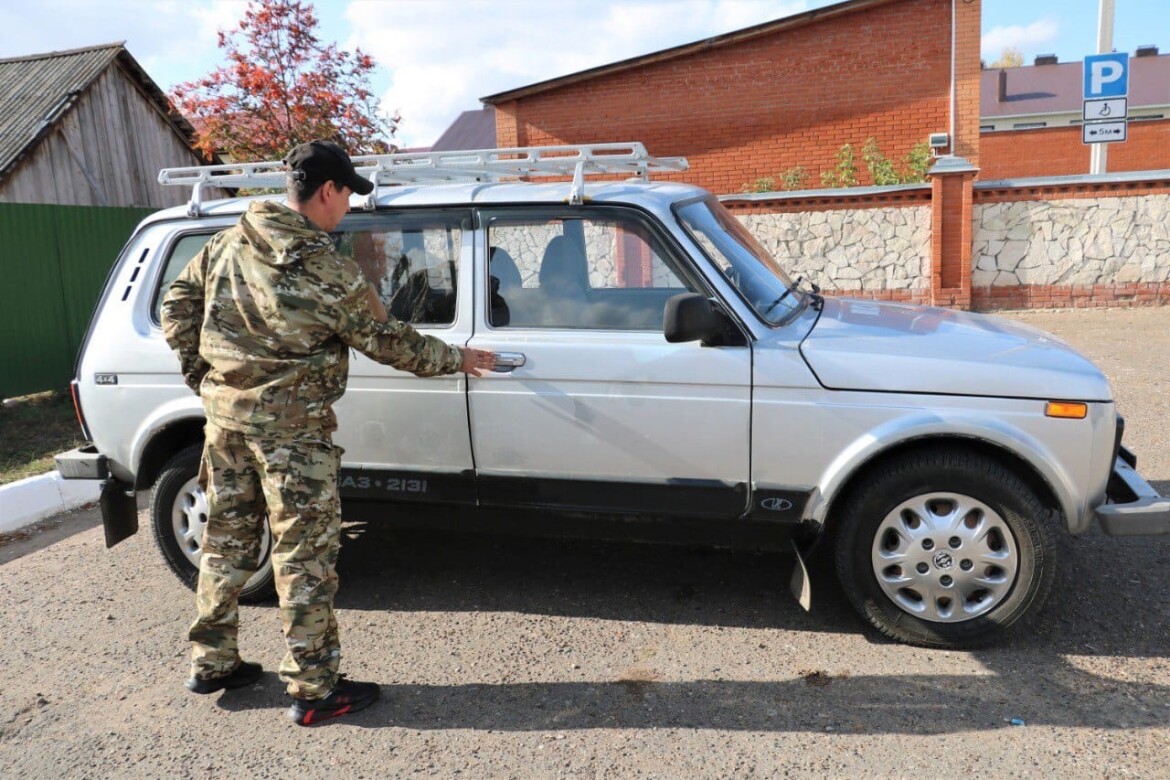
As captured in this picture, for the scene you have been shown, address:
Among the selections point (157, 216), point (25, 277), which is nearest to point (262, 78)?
point (25, 277)

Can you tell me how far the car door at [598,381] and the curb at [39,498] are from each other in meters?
3.20

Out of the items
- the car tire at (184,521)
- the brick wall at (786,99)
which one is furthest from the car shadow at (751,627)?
the brick wall at (786,99)

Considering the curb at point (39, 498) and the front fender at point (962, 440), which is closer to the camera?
the front fender at point (962, 440)

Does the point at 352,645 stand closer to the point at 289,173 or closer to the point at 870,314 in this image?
the point at 289,173

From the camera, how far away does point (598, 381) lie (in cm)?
384

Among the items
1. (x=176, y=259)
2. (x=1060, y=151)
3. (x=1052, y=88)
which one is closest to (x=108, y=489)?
(x=176, y=259)

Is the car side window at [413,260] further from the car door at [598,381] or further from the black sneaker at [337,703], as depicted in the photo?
the black sneaker at [337,703]

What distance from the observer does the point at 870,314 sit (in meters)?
4.23

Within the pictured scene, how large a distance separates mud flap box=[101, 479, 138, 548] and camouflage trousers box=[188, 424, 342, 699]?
1210 millimetres

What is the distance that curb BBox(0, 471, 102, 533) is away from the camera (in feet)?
19.2

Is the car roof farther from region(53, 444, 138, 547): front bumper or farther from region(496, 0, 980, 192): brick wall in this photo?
region(496, 0, 980, 192): brick wall

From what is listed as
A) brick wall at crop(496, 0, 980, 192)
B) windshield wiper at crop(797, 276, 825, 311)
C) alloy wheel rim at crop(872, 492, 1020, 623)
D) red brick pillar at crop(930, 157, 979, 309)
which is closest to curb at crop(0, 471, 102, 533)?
windshield wiper at crop(797, 276, 825, 311)

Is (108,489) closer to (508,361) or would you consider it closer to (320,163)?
(508,361)

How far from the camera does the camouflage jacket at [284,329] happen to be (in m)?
3.18
